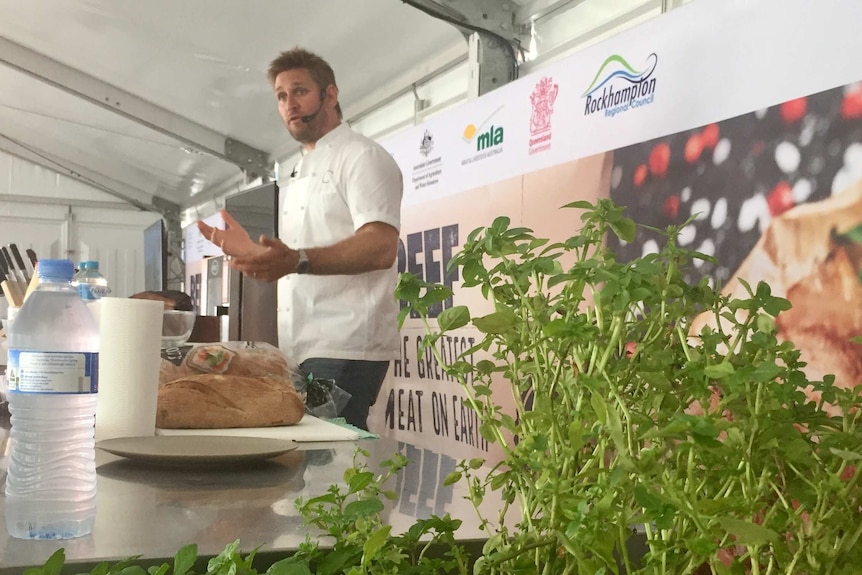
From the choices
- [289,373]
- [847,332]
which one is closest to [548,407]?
[289,373]

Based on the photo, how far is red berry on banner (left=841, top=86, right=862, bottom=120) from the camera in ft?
4.49

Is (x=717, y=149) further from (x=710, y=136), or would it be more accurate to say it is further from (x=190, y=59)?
(x=190, y=59)

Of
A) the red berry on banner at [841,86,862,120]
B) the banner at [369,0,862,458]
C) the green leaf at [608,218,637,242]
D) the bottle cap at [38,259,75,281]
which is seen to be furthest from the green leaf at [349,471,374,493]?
the red berry on banner at [841,86,862,120]

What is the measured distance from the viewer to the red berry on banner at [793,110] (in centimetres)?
147

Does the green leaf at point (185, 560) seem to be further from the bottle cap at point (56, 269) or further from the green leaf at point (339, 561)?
the bottle cap at point (56, 269)

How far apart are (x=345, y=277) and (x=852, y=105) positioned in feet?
4.29

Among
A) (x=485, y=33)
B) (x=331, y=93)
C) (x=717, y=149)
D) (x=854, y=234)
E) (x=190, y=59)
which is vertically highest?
(x=190, y=59)

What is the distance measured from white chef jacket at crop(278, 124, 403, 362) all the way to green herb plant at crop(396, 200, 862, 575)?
1.61 m

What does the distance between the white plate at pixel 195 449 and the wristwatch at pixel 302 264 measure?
107cm

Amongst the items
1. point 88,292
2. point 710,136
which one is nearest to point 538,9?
point 710,136

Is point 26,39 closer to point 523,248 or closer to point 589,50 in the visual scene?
point 589,50

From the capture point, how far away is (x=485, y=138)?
8.20 feet

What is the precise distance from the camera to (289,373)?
4.67 ft

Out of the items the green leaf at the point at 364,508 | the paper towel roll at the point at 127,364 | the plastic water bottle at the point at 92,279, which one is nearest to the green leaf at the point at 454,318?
the green leaf at the point at 364,508
